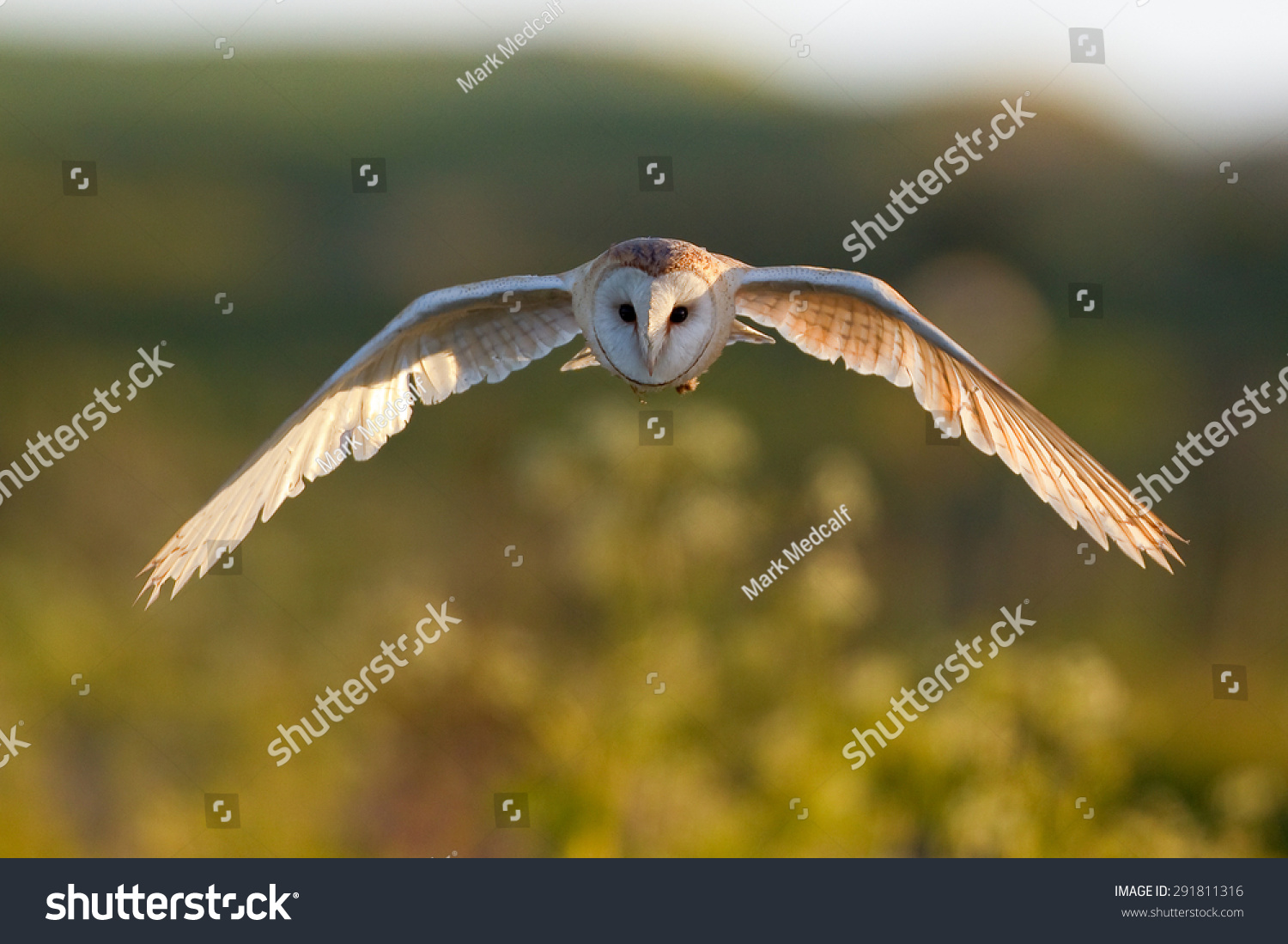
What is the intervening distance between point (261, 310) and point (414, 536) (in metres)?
4.94

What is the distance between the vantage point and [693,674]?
145 inches

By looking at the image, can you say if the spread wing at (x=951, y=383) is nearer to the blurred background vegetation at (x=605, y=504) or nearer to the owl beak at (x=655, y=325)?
the owl beak at (x=655, y=325)

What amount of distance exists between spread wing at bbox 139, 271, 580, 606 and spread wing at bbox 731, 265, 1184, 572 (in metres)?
0.62

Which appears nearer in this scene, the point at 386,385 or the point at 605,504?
the point at 386,385

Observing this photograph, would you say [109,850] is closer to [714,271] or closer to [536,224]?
[714,271]

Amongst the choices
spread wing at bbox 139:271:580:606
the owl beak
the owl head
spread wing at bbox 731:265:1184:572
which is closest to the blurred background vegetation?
spread wing at bbox 731:265:1184:572

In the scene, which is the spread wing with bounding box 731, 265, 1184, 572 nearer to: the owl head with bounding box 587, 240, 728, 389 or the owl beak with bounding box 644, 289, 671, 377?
the owl head with bounding box 587, 240, 728, 389

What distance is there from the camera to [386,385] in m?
3.12

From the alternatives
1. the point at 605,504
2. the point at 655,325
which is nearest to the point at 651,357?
the point at 655,325

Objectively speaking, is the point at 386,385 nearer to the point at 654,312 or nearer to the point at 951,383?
the point at 654,312

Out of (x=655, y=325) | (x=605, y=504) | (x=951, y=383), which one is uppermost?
(x=605, y=504)

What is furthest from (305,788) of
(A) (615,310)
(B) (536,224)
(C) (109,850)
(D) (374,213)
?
(D) (374,213)

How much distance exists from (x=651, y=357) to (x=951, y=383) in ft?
2.65

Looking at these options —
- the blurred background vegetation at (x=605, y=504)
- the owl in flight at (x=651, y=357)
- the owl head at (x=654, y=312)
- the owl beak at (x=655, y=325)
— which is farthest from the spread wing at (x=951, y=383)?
the blurred background vegetation at (x=605, y=504)
